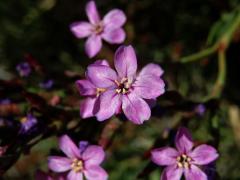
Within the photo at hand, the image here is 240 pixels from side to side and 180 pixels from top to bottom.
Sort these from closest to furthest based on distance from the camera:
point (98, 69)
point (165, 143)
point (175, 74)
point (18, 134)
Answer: point (98, 69)
point (18, 134)
point (165, 143)
point (175, 74)

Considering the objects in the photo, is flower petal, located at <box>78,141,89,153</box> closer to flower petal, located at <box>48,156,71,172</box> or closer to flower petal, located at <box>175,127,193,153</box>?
flower petal, located at <box>48,156,71,172</box>

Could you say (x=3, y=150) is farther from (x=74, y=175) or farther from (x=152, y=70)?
(x=152, y=70)

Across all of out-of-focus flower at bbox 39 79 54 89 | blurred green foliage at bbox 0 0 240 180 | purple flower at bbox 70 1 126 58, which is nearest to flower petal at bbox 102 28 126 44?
purple flower at bbox 70 1 126 58

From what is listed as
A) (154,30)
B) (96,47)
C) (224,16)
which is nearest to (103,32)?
(96,47)

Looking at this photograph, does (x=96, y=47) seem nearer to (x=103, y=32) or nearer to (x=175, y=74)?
(x=103, y=32)

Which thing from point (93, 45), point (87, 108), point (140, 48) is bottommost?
point (87, 108)

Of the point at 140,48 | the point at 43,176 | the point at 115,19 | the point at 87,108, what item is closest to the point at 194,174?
the point at 87,108
